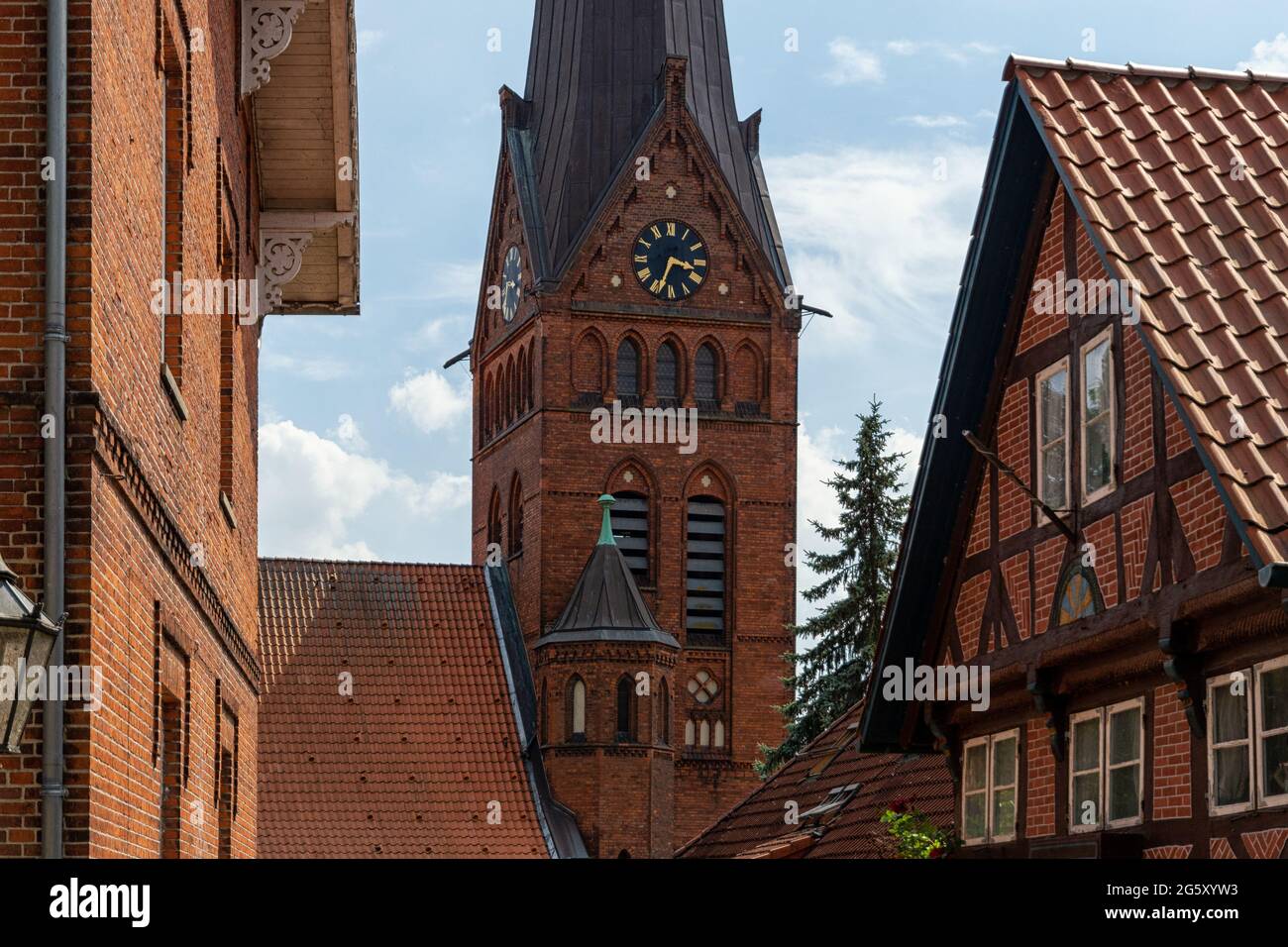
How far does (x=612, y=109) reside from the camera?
2307 inches

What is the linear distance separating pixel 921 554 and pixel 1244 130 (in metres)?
4.27

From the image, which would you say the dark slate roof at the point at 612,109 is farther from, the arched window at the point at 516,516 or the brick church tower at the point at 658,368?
the arched window at the point at 516,516

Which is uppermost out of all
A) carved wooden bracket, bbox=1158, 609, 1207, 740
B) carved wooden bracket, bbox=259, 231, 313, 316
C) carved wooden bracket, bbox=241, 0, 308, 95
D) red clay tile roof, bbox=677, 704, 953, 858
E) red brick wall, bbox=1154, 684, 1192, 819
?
carved wooden bracket, bbox=241, 0, 308, 95

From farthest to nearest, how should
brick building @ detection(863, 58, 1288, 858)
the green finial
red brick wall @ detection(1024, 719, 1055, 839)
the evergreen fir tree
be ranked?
the green finial
the evergreen fir tree
red brick wall @ detection(1024, 719, 1055, 839)
brick building @ detection(863, 58, 1288, 858)

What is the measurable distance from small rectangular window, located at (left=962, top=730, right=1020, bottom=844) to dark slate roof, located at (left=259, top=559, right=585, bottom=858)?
25.3 meters

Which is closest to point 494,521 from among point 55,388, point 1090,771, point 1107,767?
Result: point 1090,771

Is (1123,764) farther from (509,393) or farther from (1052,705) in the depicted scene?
(509,393)

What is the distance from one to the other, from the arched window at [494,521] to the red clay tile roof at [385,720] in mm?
10018

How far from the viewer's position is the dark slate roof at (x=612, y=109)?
58.0 metres

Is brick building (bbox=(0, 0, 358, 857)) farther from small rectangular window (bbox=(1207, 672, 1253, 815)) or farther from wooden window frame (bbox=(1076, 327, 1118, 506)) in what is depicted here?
small rectangular window (bbox=(1207, 672, 1253, 815))

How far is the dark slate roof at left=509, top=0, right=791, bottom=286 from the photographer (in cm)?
5803

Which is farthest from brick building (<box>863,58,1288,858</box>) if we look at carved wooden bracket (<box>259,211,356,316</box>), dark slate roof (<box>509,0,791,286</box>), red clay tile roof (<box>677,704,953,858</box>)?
dark slate roof (<box>509,0,791,286</box>)

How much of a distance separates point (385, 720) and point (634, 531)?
12726mm

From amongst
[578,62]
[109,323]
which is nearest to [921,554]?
[109,323]
